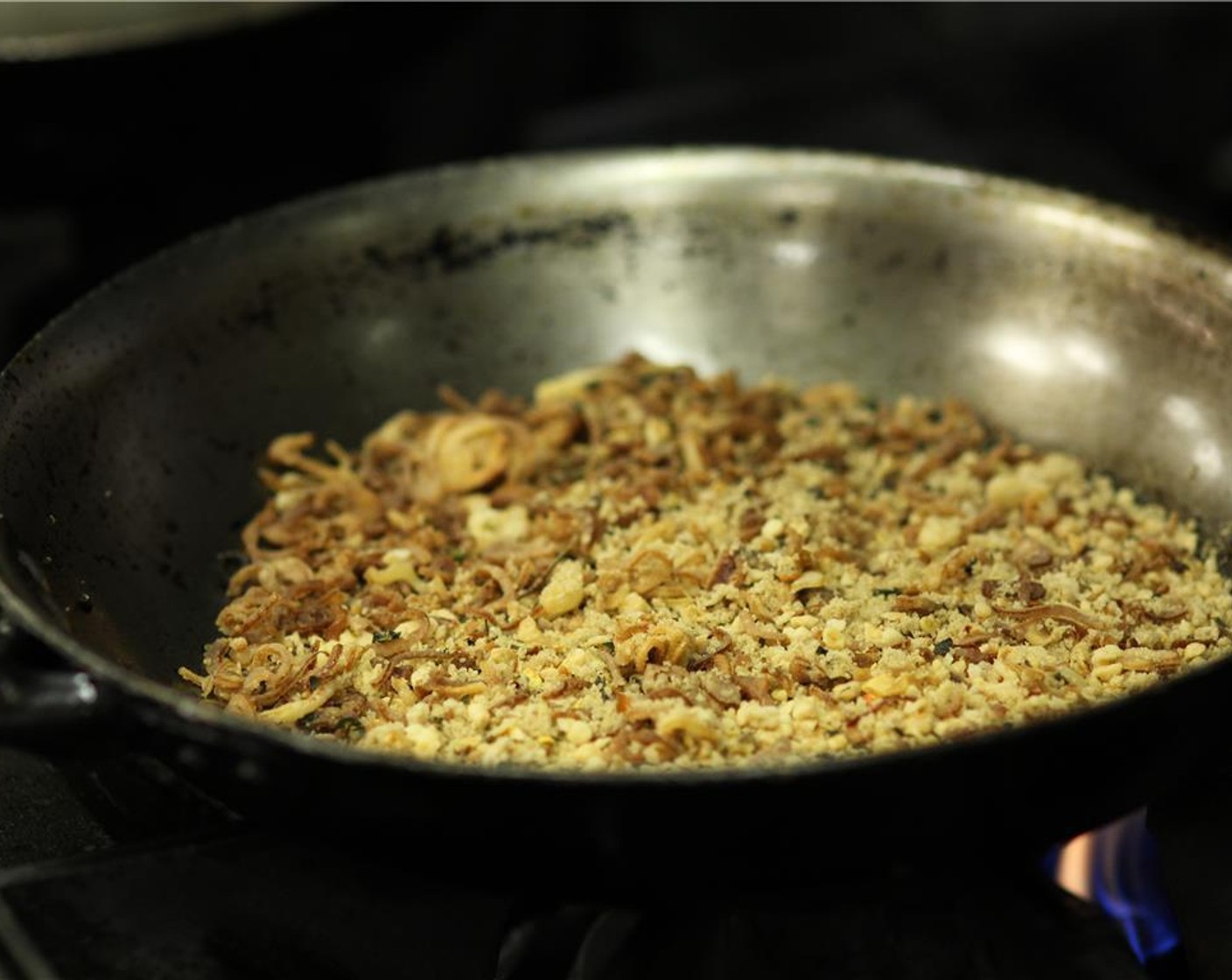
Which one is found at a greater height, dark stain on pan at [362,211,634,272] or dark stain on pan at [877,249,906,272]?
dark stain on pan at [362,211,634,272]

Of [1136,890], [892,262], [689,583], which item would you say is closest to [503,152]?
[892,262]

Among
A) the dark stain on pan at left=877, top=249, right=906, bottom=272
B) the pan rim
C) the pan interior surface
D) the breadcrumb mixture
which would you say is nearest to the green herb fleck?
the breadcrumb mixture

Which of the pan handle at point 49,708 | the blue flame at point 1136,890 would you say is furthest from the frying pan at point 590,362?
the blue flame at point 1136,890

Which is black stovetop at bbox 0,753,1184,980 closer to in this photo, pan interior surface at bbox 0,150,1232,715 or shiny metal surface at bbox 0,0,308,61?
pan interior surface at bbox 0,150,1232,715

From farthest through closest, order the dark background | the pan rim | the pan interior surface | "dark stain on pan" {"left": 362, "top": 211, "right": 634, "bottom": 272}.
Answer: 1. the dark background
2. "dark stain on pan" {"left": 362, "top": 211, "right": 634, "bottom": 272}
3. the pan interior surface
4. the pan rim

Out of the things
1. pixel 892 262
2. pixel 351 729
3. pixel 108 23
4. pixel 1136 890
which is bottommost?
pixel 1136 890

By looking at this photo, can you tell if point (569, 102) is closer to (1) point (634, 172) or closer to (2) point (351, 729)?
(1) point (634, 172)

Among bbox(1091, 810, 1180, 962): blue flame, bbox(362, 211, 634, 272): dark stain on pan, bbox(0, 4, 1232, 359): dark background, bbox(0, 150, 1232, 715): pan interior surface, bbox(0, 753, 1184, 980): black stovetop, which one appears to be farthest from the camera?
bbox(0, 4, 1232, 359): dark background
